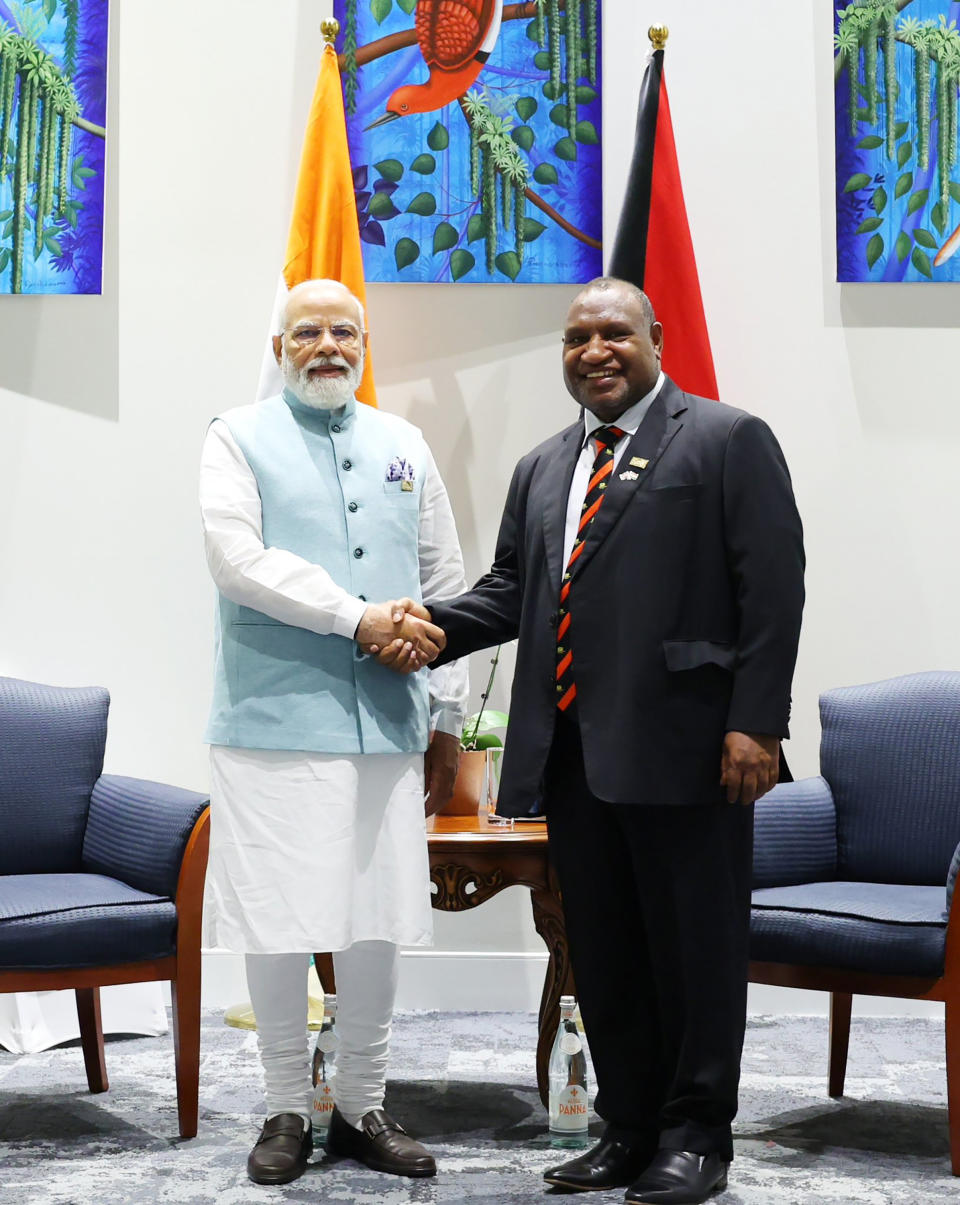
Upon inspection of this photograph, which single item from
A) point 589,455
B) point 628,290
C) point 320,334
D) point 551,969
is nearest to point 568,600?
point 589,455

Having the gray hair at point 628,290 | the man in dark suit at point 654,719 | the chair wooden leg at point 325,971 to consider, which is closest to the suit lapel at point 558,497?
the man in dark suit at point 654,719

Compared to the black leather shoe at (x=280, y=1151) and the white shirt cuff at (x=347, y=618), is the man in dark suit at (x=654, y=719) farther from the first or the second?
the black leather shoe at (x=280, y=1151)

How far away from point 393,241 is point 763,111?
44.4 inches

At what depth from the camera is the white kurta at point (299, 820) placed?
91.7 inches

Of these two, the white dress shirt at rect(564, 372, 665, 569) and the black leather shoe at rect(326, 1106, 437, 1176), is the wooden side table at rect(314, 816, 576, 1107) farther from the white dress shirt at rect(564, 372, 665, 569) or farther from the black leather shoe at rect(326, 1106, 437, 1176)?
the white dress shirt at rect(564, 372, 665, 569)

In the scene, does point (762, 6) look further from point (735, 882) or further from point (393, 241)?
point (735, 882)

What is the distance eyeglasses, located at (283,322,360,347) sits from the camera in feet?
8.29

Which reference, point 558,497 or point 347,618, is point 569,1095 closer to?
point 347,618

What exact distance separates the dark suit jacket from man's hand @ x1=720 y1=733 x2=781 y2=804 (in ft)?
0.08

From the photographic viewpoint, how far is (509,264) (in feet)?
12.5

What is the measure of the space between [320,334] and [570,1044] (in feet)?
4.82

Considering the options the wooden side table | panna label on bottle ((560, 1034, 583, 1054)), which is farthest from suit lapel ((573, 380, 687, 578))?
panna label on bottle ((560, 1034, 583, 1054))

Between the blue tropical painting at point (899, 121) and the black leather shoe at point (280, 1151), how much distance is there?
2.83 metres

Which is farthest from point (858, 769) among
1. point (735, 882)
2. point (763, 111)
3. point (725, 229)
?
point (763, 111)
